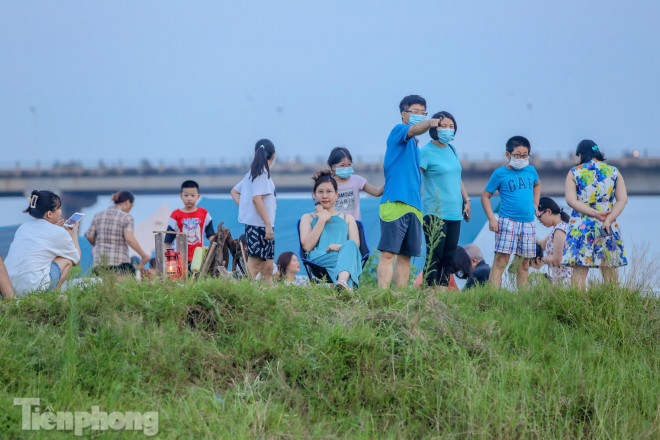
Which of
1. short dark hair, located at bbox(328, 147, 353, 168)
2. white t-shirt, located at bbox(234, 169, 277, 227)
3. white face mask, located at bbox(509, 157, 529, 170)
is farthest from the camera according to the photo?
white face mask, located at bbox(509, 157, 529, 170)

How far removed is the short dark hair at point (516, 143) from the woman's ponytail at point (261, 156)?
2.55 meters

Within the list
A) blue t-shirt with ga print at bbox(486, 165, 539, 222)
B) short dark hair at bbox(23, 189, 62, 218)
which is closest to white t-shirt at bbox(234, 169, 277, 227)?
short dark hair at bbox(23, 189, 62, 218)

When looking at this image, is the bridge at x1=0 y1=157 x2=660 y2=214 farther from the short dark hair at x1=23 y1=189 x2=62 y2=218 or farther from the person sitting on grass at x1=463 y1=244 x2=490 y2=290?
the short dark hair at x1=23 y1=189 x2=62 y2=218

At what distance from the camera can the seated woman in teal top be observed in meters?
6.53

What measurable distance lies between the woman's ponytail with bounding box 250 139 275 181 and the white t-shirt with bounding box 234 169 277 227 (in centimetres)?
5

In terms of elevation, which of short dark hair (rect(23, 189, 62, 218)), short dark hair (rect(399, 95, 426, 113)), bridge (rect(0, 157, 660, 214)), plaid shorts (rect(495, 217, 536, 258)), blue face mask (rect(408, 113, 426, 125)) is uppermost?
short dark hair (rect(399, 95, 426, 113))

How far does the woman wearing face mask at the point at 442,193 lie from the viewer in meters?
7.35

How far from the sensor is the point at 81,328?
16.7ft

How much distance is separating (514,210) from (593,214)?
3.11 ft

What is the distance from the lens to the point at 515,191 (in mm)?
7809

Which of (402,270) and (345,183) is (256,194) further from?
(402,270)

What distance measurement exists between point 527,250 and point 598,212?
934 millimetres

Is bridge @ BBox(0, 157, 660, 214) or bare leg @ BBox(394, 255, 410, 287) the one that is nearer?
bare leg @ BBox(394, 255, 410, 287)

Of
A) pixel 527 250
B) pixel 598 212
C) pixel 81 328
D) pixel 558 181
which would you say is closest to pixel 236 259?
pixel 81 328
